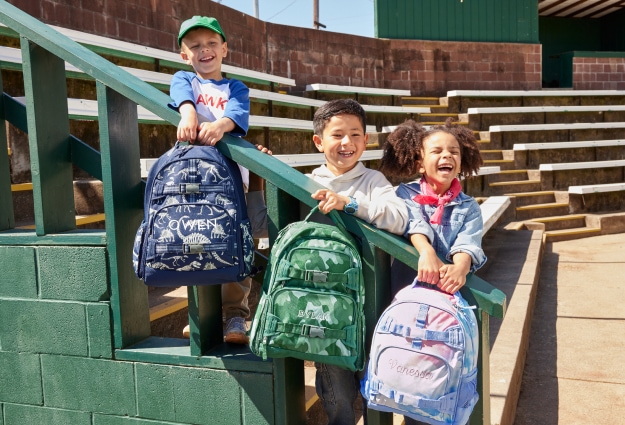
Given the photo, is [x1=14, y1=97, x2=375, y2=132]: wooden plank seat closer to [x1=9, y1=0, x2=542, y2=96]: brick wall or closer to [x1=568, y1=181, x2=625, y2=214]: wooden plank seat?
[x1=9, y1=0, x2=542, y2=96]: brick wall

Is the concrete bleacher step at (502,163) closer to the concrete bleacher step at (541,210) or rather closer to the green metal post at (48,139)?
the concrete bleacher step at (541,210)

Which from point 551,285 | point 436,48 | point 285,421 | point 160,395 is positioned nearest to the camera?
point 285,421

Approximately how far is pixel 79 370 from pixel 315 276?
0.98 metres

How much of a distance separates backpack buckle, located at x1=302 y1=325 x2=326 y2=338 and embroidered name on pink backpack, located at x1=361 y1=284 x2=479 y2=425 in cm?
15

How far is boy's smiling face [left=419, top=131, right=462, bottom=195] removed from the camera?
7.12 ft

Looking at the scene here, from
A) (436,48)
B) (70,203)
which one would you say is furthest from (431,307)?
(436,48)

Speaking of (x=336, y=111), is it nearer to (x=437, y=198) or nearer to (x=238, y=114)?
(x=238, y=114)

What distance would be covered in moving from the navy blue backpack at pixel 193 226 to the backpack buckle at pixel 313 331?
0.84ft

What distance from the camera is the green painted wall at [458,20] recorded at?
38.6ft

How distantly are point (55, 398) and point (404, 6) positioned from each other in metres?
11.1

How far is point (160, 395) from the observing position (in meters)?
2.01

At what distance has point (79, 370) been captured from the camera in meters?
2.09

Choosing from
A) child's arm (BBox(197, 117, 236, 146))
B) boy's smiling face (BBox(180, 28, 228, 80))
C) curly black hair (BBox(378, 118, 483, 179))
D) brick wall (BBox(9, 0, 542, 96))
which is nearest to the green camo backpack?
child's arm (BBox(197, 117, 236, 146))

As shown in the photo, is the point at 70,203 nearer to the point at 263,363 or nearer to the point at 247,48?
the point at 263,363
